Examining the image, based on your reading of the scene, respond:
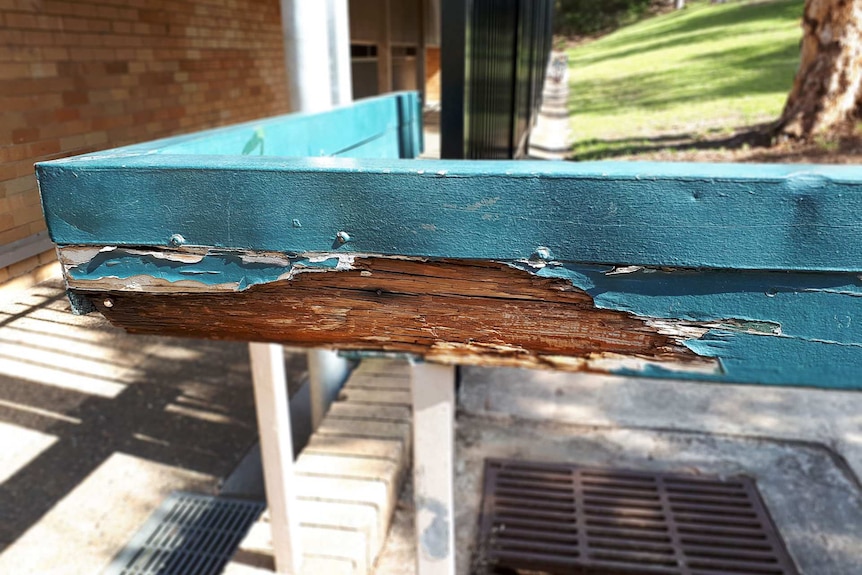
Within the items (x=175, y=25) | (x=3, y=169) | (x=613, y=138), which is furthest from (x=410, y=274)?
(x=613, y=138)

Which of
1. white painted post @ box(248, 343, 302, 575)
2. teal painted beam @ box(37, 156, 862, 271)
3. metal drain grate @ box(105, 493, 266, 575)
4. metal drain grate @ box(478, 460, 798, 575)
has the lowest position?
metal drain grate @ box(105, 493, 266, 575)

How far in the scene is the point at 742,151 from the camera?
8062 millimetres

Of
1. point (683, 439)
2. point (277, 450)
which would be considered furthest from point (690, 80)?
point (277, 450)

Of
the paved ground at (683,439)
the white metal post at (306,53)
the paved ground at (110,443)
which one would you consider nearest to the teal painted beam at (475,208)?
the paved ground at (110,443)

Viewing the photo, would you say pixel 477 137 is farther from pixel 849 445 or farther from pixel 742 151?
pixel 742 151

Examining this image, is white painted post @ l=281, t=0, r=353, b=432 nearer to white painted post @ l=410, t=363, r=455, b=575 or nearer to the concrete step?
the concrete step

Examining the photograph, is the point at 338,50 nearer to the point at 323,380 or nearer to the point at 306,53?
the point at 306,53

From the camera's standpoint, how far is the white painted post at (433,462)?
1765mm

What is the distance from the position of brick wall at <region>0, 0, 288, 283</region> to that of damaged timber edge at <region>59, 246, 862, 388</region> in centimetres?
25

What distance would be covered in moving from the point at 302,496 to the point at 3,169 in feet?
7.07

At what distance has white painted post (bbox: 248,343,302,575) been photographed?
2.44 meters

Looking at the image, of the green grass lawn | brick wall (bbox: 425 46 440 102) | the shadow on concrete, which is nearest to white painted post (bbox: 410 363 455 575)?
the shadow on concrete

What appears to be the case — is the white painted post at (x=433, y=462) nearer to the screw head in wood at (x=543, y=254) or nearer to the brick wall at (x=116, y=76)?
the screw head in wood at (x=543, y=254)

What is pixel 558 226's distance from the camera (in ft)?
2.97
